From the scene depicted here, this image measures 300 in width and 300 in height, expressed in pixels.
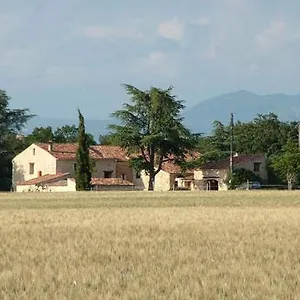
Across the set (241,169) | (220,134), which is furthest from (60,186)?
(220,134)

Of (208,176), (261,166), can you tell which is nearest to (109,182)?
(208,176)

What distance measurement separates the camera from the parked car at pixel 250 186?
8606 cm

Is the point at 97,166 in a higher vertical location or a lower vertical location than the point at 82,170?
higher

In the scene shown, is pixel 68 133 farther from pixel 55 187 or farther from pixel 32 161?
pixel 55 187

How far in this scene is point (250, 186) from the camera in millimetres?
86312

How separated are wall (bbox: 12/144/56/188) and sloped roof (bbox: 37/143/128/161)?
2.34 ft

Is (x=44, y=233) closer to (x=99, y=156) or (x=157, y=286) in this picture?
(x=157, y=286)

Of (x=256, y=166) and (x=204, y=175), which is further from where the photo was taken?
(x=204, y=175)

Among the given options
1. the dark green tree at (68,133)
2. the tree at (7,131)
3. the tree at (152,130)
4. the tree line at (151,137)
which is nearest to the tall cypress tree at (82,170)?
the tree line at (151,137)

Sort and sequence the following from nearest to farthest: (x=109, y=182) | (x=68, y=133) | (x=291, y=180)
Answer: (x=291, y=180)
(x=109, y=182)
(x=68, y=133)

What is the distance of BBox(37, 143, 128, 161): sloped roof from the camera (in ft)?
303

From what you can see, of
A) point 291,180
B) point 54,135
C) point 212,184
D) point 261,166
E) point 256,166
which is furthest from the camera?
point 54,135

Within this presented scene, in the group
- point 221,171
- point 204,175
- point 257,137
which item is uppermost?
point 257,137

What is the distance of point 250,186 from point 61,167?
21.2 meters
